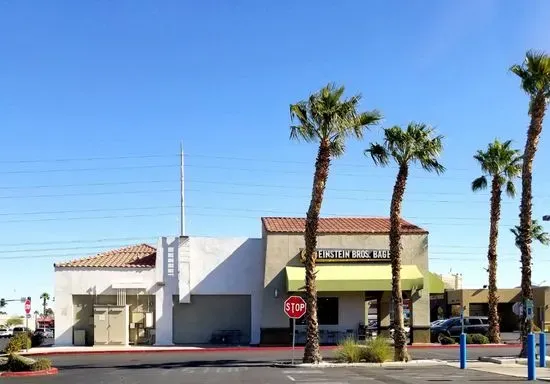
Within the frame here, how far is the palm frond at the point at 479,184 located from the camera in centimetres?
4034

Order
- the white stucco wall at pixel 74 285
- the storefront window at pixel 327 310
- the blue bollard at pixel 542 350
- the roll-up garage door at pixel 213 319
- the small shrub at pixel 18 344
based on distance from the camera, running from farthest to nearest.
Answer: the storefront window at pixel 327 310, the roll-up garage door at pixel 213 319, the white stucco wall at pixel 74 285, the small shrub at pixel 18 344, the blue bollard at pixel 542 350

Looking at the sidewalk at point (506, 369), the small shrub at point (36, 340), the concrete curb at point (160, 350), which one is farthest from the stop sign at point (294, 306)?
the small shrub at point (36, 340)

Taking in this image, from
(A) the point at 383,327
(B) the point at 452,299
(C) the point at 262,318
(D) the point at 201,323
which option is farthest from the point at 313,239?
(B) the point at 452,299

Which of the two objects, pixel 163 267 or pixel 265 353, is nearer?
pixel 265 353

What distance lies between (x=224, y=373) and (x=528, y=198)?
14310 mm

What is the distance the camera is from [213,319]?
39.8 meters

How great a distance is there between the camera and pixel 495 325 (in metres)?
39.9

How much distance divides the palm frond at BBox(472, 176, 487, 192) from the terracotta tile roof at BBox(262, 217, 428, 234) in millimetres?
4296

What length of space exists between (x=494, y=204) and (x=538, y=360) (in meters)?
14.1

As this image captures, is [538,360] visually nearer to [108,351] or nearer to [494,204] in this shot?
[494,204]

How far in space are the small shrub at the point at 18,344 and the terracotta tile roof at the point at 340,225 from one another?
1304 centimetres

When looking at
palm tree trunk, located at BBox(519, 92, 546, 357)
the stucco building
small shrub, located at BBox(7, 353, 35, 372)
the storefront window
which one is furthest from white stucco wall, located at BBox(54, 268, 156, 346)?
palm tree trunk, located at BBox(519, 92, 546, 357)

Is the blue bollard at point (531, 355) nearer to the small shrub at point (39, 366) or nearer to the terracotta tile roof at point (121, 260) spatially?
the small shrub at point (39, 366)

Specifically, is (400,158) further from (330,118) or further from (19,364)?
(19,364)
